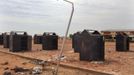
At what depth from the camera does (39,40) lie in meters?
35.2

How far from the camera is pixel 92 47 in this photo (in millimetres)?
13102

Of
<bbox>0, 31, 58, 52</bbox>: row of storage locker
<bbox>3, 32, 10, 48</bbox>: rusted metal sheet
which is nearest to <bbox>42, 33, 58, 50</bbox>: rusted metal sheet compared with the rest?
<bbox>0, 31, 58, 52</bbox>: row of storage locker

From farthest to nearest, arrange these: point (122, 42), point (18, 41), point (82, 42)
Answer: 1. point (18, 41)
2. point (122, 42)
3. point (82, 42)

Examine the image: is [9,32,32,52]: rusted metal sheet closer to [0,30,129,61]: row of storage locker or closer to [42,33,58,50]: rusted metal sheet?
[0,30,129,61]: row of storage locker

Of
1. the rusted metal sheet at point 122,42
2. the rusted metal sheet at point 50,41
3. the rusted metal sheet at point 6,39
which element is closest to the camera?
the rusted metal sheet at point 122,42

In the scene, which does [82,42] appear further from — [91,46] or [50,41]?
[50,41]

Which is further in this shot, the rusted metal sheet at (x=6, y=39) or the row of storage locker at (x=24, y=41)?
the rusted metal sheet at (x=6, y=39)

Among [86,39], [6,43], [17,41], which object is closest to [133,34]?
[6,43]

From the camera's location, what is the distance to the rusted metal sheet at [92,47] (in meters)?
13.1

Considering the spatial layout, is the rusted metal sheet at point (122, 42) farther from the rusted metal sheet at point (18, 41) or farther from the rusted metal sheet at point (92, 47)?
the rusted metal sheet at point (92, 47)

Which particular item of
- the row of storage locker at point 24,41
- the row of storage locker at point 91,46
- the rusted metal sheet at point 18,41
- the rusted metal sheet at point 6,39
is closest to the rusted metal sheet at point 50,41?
the row of storage locker at point 24,41

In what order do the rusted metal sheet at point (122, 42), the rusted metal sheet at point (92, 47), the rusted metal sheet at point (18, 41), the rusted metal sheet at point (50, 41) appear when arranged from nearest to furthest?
the rusted metal sheet at point (92, 47)
the rusted metal sheet at point (122, 42)
the rusted metal sheet at point (18, 41)
the rusted metal sheet at point (50, 41)

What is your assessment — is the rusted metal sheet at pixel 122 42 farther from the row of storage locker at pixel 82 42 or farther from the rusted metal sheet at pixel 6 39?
the rusted metal sheet at pixel 6 39

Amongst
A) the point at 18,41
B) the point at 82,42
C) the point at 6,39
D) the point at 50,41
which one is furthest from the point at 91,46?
the point at 6,39
